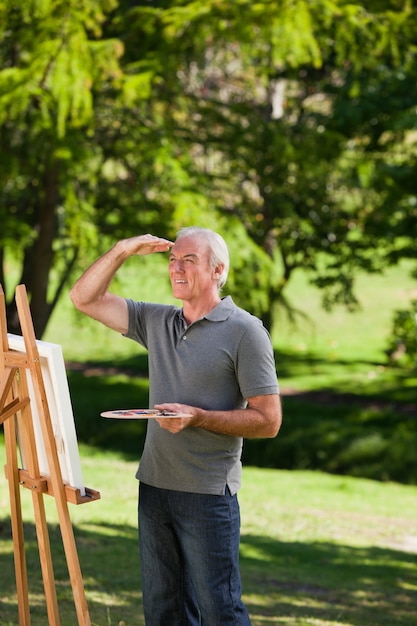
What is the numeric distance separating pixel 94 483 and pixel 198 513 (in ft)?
28.8

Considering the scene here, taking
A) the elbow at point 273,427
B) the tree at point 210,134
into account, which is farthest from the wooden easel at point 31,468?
the tree at point 210,134

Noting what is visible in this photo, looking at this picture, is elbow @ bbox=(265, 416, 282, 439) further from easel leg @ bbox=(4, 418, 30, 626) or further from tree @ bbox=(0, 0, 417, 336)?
tree @ bbox=(0, 0, 417, 336)

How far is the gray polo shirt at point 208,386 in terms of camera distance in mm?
3639

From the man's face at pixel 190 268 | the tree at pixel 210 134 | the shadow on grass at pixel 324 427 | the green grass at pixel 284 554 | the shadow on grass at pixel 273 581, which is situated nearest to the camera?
the man's face at pixel 190 268

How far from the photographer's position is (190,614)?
3.88 m

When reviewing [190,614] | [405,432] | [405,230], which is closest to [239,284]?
[405,230]

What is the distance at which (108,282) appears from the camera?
3920 millimetres

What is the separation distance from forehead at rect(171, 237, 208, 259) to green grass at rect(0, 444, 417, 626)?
8.23 ft

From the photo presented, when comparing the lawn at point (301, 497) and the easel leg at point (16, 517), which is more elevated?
the easel leg at point (16, 517)

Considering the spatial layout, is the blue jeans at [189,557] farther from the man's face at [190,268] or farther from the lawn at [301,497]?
the lawn at [301,497]

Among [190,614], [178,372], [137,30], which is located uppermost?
[137,30]

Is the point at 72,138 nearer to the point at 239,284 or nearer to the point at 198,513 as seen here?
the point at 239,284

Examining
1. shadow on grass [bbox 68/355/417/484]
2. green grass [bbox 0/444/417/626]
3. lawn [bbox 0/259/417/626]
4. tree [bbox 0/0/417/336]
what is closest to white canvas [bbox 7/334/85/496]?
lawn [bbox 0/259/417/626]

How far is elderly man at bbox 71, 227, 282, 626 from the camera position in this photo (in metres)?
3.63
